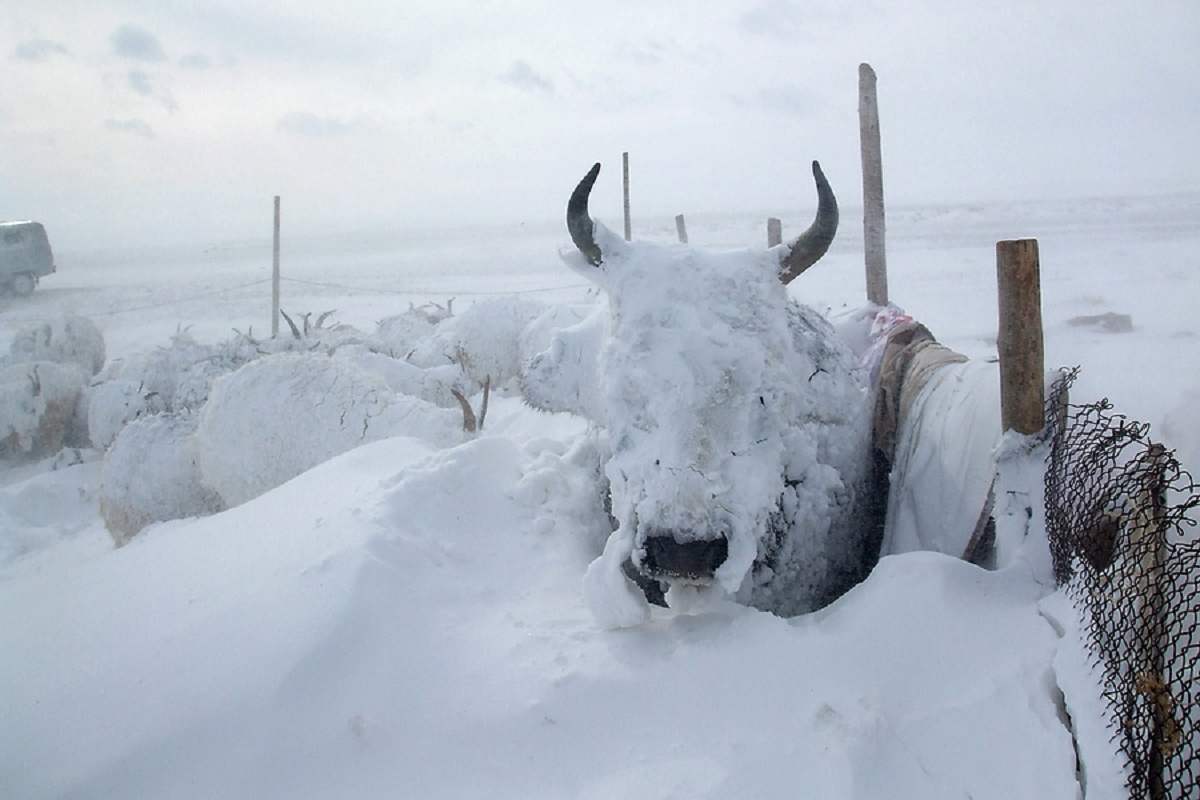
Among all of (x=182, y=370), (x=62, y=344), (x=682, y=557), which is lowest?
(x=682, y=557)

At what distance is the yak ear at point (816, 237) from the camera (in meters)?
3.17

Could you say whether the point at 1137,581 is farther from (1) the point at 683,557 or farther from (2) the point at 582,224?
(2) the point at 582,224

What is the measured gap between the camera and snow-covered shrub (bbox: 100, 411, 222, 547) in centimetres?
743

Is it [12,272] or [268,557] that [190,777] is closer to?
[268,557]

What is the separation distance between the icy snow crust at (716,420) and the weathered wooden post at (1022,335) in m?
0.79

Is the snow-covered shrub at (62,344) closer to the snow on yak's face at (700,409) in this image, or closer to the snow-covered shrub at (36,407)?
the snow-covered shrub at (36,407)

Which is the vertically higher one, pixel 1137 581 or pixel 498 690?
pixel 1137 581

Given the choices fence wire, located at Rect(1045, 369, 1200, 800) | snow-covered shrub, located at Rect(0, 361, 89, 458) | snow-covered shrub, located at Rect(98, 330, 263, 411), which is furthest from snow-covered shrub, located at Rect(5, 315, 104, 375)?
fence wire, located at Rect(1045, 369, 1200, 800)

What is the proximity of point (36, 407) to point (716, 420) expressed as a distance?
11600 mm

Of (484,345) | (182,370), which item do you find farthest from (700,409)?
(182,370)

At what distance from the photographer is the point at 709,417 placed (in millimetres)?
2850

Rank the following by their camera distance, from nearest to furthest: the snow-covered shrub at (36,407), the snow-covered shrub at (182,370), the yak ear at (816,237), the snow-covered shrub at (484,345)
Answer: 1. the yak ear at (816,237)
2. the snow-covered shrub at (182,370)
3. the snow-covered shrub at (36,407)
4. the snow-covered shrub at (484,345)

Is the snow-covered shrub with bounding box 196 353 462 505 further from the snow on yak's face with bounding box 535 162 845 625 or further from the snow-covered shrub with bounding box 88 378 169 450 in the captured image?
the snow-covered shrub with bounding box 88 378 169 450

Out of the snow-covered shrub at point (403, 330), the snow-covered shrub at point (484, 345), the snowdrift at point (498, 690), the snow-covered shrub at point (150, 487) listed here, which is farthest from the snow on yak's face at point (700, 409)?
the snow-covered shrub at point (403, 330)
